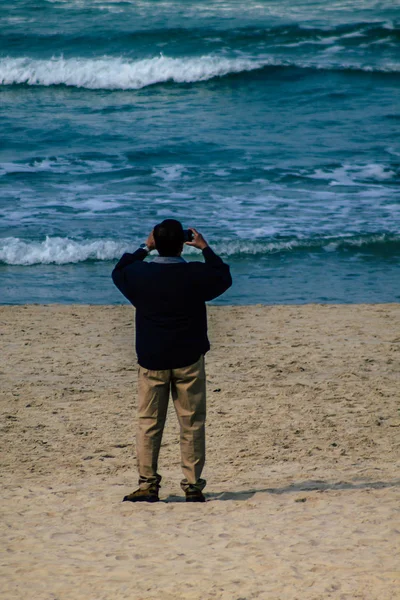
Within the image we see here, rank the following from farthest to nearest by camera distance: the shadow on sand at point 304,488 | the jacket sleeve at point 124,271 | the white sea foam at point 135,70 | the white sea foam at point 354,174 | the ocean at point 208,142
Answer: the white sea foam at point 135,70 < the white sea foam at point 354,174 < the ocean at point 208,142 < the shadow on sand at point 304,488 < the jacket sleeve at point 124,271

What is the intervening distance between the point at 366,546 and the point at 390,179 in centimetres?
1277

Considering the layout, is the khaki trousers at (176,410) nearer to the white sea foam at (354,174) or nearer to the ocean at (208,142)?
the ocean at (208,142)

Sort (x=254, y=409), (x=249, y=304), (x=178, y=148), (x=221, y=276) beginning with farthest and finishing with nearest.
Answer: (x=178, y=148)
(x=249, y=304)
(x=254, y=409)
(x=221, y=276)

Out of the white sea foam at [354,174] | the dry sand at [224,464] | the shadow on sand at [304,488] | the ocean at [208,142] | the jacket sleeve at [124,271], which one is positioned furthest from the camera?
the white sea foam at [354,174]

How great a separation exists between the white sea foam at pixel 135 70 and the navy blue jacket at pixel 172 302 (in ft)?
68.3

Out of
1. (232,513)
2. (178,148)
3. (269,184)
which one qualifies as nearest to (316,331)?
(232,513)

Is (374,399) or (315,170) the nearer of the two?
(374,399)

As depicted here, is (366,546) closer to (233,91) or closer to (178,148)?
(178,148)

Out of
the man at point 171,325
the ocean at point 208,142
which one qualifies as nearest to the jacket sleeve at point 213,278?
the man at point 171,325

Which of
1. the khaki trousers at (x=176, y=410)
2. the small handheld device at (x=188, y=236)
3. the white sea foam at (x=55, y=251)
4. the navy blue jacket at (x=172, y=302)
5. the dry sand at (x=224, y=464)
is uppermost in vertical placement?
the small handheld device at (x=188, y=236)

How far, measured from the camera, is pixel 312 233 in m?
13.3

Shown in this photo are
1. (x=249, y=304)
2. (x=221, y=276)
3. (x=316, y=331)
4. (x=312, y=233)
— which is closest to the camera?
(x=221, y=276)

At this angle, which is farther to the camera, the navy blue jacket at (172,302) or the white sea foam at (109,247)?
the white sea foam at (109,247)

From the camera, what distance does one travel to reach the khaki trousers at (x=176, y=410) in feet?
16.2
